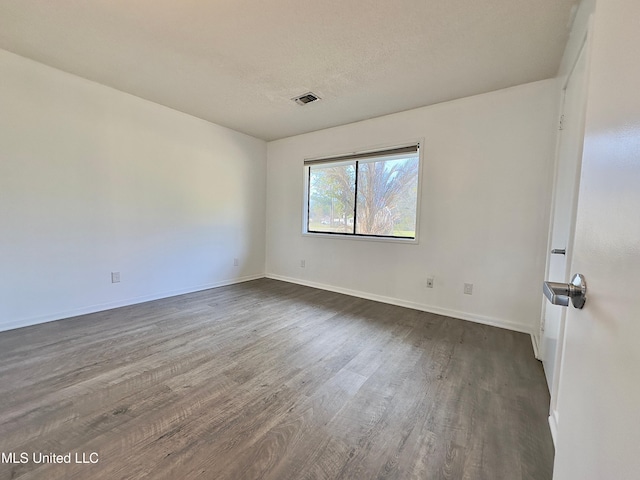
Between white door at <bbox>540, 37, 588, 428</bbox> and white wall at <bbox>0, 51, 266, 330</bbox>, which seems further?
white wall at <bbox>0, 51, 266, 330</bbox>

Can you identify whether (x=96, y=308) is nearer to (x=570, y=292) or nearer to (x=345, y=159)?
(x=345, y=159)

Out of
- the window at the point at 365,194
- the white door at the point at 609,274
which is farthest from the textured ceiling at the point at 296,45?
the white door at the point at 609,274

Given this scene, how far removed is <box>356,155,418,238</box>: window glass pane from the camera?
3250 millimetres

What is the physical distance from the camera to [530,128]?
2473 millimetres

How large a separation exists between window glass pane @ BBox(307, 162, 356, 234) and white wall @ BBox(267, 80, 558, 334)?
289mm

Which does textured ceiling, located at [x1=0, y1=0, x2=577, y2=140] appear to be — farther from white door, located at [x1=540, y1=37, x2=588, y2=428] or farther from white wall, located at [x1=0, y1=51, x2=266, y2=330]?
white door, located at [x1=540, y1=37, x2=588, y2=428]

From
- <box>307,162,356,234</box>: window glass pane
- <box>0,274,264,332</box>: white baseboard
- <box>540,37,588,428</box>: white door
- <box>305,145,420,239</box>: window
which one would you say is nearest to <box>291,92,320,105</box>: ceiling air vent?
<box>305,145,420,239</box>: window

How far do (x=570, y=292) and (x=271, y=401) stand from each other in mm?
1491

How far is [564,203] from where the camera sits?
5.53 ft

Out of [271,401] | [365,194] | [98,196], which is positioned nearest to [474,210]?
[365,194]

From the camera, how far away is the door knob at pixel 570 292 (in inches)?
22.9

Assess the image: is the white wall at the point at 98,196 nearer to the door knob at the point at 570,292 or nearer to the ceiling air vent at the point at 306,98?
the ceiling air vent at the point at 306,98

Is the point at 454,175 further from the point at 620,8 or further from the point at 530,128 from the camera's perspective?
the point at 620,8

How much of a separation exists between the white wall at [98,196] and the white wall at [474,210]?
198 cm
